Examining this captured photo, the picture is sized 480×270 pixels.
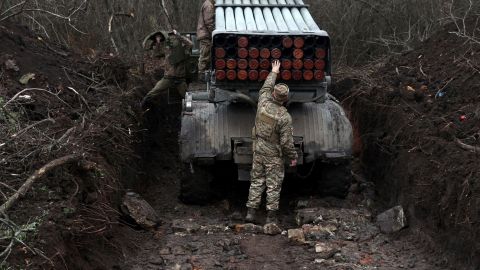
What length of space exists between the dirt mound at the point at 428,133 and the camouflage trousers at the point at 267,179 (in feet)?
4.64

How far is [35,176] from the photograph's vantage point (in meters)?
5.32

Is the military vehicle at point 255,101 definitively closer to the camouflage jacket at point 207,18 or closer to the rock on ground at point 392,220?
the camouflage jacket at point 207,18

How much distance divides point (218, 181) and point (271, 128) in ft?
5.42

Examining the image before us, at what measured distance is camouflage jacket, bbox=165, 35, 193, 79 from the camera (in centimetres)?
971

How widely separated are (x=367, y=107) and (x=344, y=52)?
15.9 feet

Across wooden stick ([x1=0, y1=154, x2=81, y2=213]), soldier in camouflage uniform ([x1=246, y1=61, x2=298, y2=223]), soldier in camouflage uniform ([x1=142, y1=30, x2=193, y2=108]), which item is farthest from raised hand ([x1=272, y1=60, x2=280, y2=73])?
soldier in camouflage uniform ([x1=142, y1=30, x2=193, y2=108])

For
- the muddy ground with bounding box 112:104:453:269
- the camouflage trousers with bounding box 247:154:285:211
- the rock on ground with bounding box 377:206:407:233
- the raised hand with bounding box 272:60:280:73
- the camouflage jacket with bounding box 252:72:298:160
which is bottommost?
the muddy ground with bounding box 112:104:453:269

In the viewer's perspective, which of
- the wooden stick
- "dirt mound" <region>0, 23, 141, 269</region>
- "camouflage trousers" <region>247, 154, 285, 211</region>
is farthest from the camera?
"camouflage trousers" <region>247, 154, 285, 211</region>

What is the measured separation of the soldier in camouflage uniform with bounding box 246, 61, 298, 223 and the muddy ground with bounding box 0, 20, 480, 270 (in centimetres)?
42

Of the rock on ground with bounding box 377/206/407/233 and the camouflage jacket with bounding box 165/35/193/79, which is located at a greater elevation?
the camouflage jacket with bounding box 165/35/193/79

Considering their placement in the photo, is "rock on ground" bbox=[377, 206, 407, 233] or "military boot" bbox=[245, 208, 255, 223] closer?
"rock on ground" bbox=[377, 206, 407, 233]

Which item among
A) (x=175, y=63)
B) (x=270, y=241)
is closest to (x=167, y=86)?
(x=175, y=63)

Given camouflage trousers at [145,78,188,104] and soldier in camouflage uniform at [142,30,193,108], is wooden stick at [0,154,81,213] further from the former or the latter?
camouflage trousers at [145,78,188,104]

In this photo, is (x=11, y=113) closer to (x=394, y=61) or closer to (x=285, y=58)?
(x=285, y=58)
